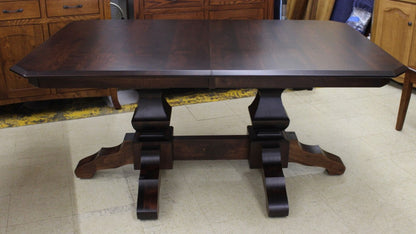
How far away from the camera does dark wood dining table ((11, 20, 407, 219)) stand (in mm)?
1578

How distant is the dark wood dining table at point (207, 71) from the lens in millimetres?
1578

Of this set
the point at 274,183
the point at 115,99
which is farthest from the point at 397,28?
the point at 115,99

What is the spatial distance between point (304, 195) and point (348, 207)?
20 centimetres

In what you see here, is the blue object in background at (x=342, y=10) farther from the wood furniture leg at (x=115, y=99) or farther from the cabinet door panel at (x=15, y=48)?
the cabinet door panel at (x=15, y=48)

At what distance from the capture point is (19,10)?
2.63 metres

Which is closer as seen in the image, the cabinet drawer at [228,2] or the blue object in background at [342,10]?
the cabinet drawer at [228,2]

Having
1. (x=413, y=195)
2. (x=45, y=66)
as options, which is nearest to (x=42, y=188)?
(x=45, y=66)

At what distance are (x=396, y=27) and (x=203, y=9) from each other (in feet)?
4.79

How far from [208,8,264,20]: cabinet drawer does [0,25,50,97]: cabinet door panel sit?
1218mm

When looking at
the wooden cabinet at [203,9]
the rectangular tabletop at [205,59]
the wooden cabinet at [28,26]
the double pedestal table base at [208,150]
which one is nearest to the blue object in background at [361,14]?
the wooden cabinet at [203,9]

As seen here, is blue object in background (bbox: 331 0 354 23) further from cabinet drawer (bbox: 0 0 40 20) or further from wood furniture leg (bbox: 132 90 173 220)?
cabinet drawer (bbox: 0 0 40 20)

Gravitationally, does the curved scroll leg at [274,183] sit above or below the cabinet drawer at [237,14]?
below

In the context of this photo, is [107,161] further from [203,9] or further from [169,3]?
[203,9]

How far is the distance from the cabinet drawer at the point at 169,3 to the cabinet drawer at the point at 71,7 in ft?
1.23
